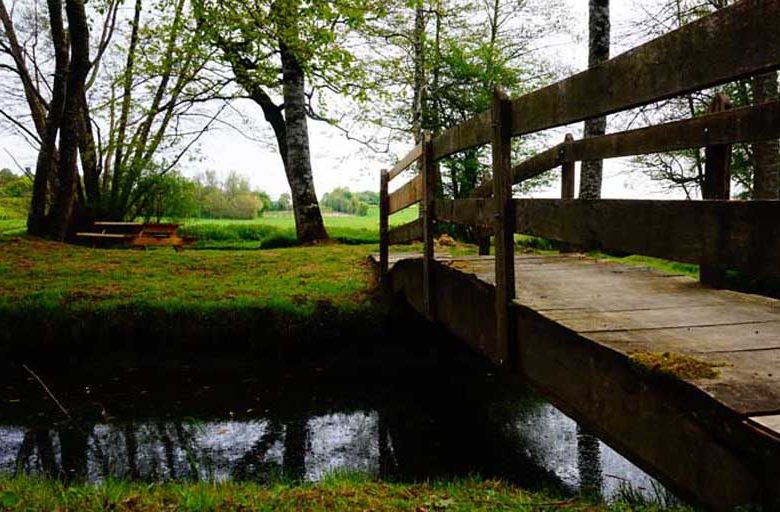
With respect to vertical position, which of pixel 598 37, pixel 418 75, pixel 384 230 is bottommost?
pixel 384 230

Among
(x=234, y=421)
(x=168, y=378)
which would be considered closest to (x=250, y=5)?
(x=168, y=378)

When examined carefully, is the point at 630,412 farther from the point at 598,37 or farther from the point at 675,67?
the point at 598,37

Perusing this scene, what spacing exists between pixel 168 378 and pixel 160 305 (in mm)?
1013

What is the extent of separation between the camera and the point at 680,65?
2.33m

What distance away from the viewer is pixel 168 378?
754 centimetres

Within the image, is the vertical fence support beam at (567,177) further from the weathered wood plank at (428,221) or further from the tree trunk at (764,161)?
the tree trunk at (764,161)

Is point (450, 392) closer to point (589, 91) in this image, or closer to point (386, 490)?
point (386, 490)

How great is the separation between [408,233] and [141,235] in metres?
10.7

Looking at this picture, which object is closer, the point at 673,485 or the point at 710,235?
the point at 710,235

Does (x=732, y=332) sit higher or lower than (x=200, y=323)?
higher

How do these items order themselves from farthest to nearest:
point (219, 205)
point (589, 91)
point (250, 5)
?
point (219, 205) → point (250, 5) → point (589, 91)

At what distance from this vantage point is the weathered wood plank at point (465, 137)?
416 centimetres

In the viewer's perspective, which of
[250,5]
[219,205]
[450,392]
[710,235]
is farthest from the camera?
[219,205]

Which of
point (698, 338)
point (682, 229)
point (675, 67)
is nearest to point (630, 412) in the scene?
point (698, 338)
